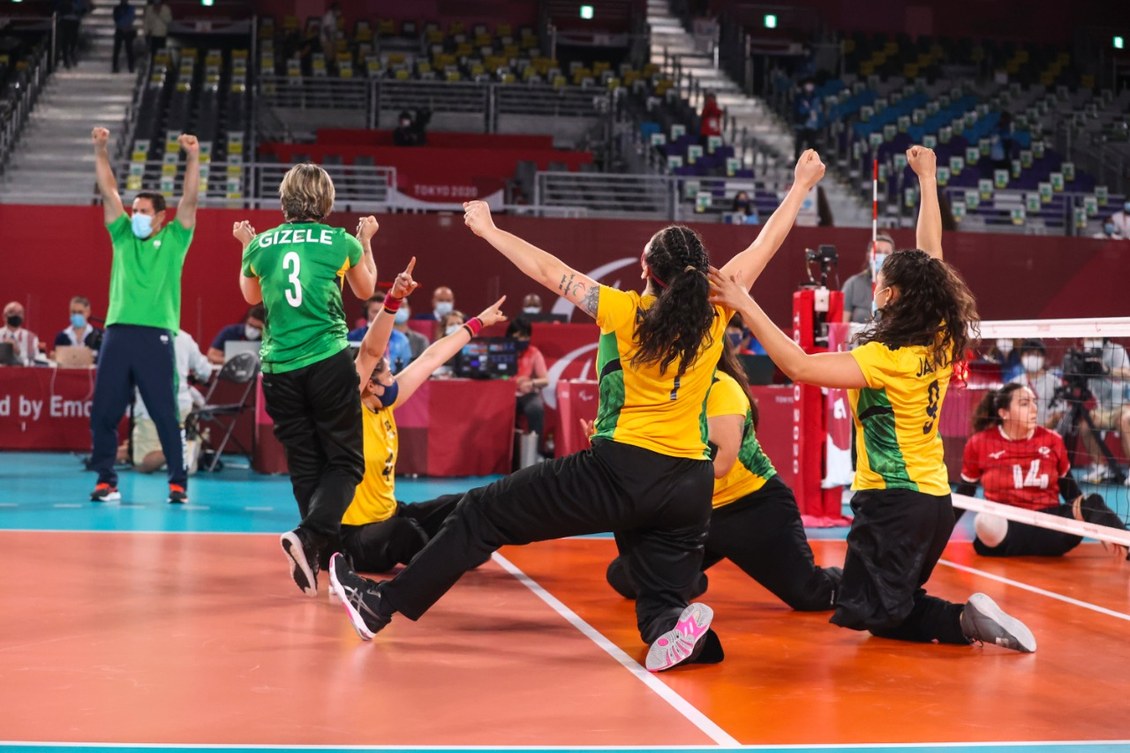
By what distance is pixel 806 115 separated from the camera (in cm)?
2709

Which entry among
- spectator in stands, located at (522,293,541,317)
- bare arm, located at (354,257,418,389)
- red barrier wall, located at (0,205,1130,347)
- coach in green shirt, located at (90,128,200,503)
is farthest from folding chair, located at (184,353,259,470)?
bare arm, located at (354,257,418,389)

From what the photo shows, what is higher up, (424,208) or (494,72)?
(494,72)

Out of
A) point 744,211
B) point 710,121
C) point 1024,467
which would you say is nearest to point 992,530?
point 1024,467

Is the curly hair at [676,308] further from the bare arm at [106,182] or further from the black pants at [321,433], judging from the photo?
the bare arm at [106,182]

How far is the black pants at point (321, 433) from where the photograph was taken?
20.0ft

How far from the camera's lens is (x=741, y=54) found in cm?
3066

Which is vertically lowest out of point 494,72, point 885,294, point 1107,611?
point 1107,611

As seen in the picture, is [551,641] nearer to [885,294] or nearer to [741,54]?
[885,294]

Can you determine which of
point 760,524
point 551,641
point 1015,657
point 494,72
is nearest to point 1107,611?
point 1015,657

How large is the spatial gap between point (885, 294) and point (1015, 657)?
160 cm

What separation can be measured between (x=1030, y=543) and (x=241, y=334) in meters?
9.62

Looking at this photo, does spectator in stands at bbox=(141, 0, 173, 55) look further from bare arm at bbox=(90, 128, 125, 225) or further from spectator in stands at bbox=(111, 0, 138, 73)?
bare arm at bbox=(90, 128, 125, 225)

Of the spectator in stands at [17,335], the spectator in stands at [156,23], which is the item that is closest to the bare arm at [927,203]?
the spectator in stands at [17,335]

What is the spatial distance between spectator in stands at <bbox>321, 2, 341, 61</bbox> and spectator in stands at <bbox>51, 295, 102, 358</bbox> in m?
13.9
